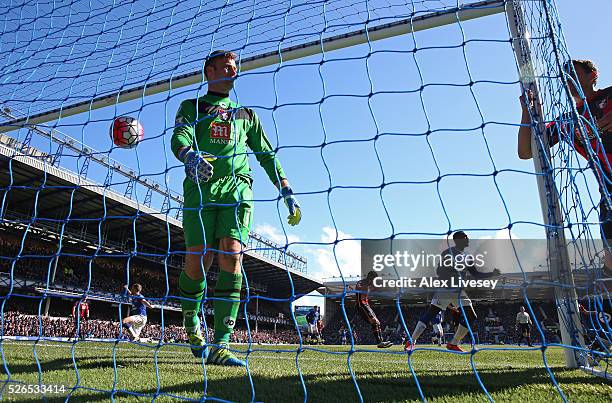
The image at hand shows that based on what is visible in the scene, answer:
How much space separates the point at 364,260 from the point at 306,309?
11.9m

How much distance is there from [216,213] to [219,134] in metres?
0.55

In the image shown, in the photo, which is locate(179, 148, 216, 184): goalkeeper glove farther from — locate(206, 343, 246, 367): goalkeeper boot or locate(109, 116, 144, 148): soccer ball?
locate(206, 343, 246, 367): goalkeeper boot

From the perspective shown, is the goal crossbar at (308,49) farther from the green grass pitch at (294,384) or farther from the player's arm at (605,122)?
the green grass pitch at (294,384)

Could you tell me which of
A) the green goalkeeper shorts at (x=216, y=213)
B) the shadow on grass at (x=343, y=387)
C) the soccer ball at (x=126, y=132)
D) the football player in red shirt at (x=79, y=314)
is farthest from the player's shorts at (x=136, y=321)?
the shadow on grass at (x=343, y=387)

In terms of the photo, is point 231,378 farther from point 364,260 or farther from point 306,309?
point 306,309

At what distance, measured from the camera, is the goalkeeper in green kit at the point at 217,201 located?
2.91 meters

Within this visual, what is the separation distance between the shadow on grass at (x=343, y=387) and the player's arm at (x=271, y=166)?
1.14 m

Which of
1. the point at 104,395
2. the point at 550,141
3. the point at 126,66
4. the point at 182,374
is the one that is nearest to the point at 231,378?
the point at 182,374

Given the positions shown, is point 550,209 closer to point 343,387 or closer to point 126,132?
point 343,387

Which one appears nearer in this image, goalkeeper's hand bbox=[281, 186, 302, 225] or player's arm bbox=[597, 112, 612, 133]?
player's arm bbox=[597, 112, 612, 133]

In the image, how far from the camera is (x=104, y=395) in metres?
1.96

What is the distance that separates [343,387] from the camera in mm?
2166

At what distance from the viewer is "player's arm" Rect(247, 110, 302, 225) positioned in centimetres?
326

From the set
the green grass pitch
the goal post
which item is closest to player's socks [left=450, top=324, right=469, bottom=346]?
the goal post
